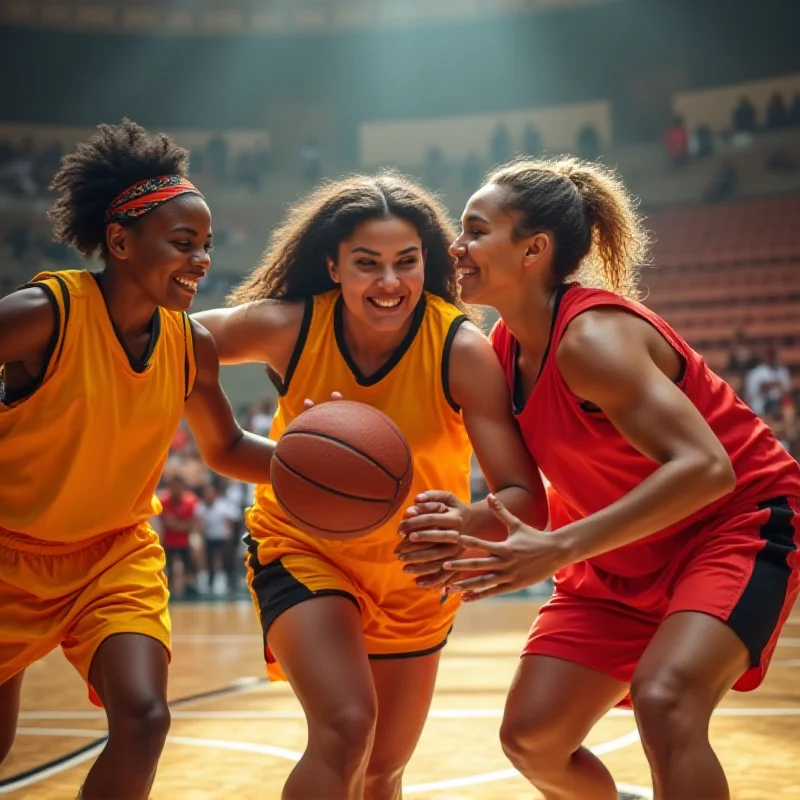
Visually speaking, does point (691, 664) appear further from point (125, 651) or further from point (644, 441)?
point (125, 651)

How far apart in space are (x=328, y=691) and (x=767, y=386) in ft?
33.0

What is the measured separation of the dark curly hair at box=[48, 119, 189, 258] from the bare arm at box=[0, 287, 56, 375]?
16.2 inches

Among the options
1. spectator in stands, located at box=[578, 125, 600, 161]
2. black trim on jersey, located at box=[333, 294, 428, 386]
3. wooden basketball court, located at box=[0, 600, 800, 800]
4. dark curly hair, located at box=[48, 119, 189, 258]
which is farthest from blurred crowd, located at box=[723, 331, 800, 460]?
dark curly hair, located at box=[48, 119, 189, 258]

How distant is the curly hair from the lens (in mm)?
3254

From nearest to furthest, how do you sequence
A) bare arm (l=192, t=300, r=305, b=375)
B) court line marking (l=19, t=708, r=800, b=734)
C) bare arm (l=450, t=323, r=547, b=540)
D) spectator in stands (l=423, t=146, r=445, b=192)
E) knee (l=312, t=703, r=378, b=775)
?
1. knee (l=312, t=703, r=378, b=775)
2. bare arm (l=450, t=323, r=547, b=540)
3. bare arm (l=192, t=300, r=305, b=375)
4. court line marking (l=19, t=708, r=800, b=734)
5. spectator in stands (l=423, t=146, r=445, b=192)

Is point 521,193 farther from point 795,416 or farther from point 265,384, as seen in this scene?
point 265,384

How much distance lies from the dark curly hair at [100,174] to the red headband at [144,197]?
42 millimetres

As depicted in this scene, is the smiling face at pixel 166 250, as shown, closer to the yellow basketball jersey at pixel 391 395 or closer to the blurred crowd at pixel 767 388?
the yellow basketball jersey at pixel 391 395

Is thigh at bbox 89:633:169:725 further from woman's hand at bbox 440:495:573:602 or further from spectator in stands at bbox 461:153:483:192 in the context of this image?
spectator in stands at bbox 461:153:483:192

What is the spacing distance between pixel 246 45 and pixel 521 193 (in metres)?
22.2

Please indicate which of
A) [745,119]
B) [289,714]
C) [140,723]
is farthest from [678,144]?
[140,723]

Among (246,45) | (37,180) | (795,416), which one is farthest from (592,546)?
(246,45)

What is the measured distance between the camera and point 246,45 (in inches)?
943

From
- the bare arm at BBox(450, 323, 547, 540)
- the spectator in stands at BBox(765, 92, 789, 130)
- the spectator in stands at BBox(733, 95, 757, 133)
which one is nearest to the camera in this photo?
the bare arm at BBox(450, 323, 547, 540)
